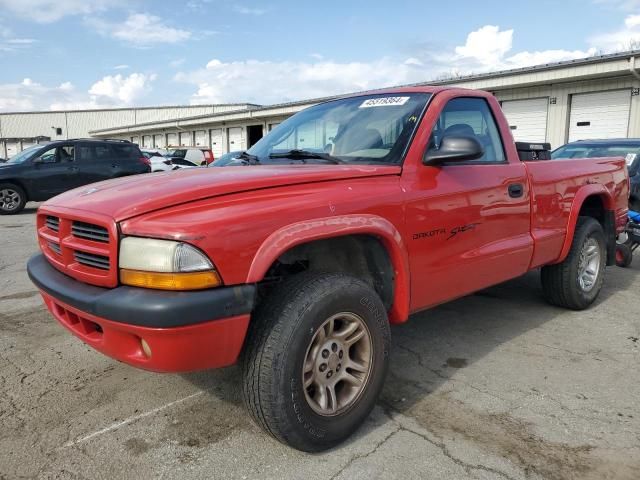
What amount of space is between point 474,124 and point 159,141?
46.6 metres

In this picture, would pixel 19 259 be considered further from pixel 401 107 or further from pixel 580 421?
pixel 580 421

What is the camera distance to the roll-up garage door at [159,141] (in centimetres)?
4606

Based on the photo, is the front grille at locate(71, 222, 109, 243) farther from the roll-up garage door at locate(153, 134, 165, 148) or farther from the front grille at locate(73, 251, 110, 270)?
the roll-up garage door at locate(153, 134, 165, 148)

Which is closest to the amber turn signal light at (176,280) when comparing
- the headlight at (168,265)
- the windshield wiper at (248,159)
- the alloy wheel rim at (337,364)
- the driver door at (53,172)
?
the headlight at (168,265)

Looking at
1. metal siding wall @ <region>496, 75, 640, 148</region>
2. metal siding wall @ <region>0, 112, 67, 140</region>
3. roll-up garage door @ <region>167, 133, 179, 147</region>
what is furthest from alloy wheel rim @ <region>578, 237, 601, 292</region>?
metal siding wall @ <region>0, 112, 67, 140</region>

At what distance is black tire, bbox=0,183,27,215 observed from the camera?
11.7 meters

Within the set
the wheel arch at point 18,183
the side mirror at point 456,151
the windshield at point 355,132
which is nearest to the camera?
the side mirror at point 456,151

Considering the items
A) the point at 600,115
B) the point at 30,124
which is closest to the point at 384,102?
the point at 600,115

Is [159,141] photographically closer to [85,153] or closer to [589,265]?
[85,153]

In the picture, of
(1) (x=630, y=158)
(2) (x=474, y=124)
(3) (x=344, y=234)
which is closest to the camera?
(3) (x=344, y=234)

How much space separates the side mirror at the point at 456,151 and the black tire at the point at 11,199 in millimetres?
11639

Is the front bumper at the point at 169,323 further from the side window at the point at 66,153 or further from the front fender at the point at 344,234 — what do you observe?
the side window at the point at 66,153

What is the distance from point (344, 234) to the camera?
8.08 feet

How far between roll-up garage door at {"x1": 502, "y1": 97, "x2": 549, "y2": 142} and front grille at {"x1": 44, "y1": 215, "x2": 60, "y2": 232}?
16606mm
